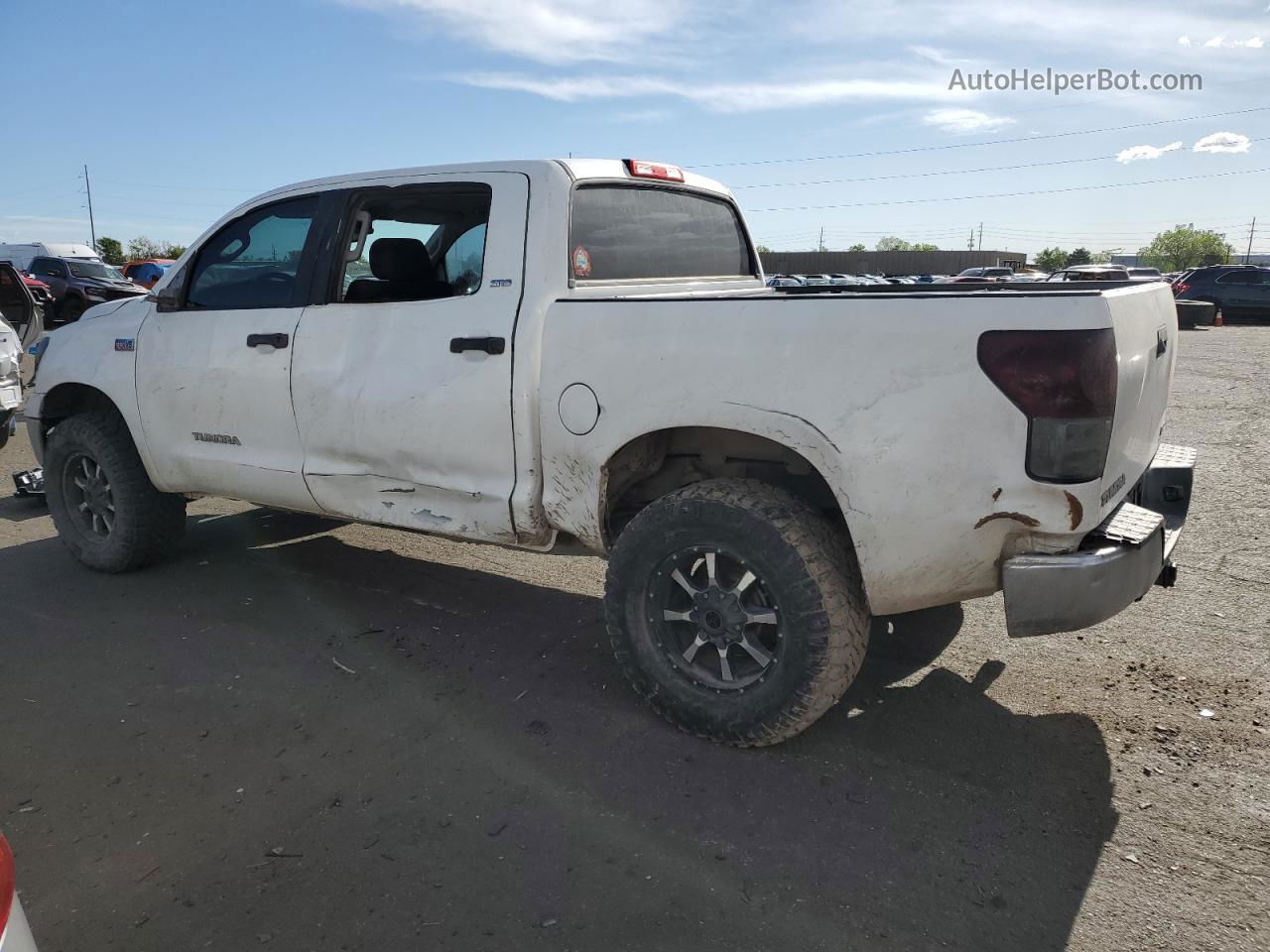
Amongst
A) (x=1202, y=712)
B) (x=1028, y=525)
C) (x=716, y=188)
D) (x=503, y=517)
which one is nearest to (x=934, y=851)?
(x=1028, y=525)

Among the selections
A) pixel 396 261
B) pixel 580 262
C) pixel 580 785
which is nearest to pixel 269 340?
pixel 396 261

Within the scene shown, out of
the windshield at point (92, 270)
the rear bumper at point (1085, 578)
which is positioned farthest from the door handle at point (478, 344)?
the windshield at point (92, 270)

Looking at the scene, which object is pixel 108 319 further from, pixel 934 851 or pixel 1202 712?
pixel 1202 712

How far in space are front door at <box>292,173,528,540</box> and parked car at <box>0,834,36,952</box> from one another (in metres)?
2.21

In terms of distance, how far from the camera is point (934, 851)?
2.61 metres

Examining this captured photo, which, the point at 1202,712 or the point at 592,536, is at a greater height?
the point at 592,536

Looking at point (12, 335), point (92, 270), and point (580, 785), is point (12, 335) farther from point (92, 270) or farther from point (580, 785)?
point (92, 270)

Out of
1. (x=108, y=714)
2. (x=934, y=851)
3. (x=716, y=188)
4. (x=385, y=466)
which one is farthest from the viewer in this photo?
(x=716, y=188)

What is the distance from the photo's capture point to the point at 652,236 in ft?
13.7

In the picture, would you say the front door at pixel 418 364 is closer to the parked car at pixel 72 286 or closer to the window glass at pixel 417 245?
the window glass at pixel 417 245

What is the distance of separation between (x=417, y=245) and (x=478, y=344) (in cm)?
75

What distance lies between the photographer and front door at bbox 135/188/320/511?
418 centimetres

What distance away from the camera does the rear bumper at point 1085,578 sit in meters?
2.61

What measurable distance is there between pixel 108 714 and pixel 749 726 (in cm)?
235
